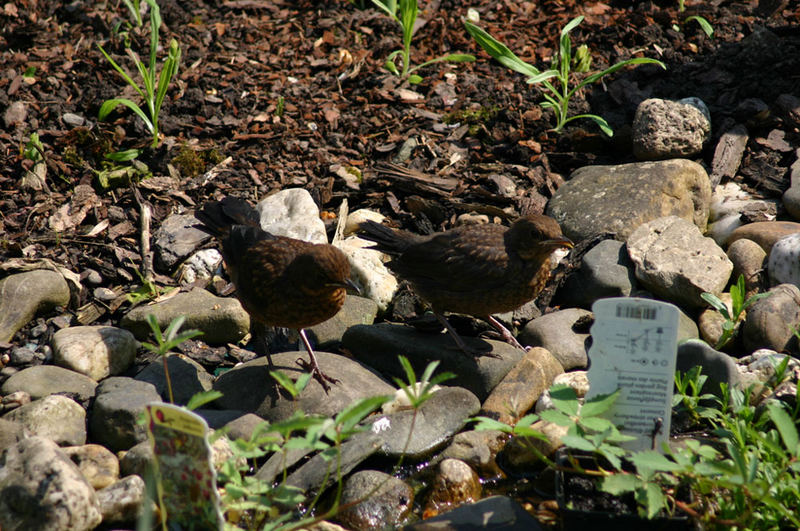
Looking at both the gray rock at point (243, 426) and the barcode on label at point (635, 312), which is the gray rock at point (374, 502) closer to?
the gray rock at point (243, 426)

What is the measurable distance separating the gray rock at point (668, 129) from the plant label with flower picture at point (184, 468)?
504 cm

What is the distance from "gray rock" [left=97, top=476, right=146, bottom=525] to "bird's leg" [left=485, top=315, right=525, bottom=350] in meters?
2.78

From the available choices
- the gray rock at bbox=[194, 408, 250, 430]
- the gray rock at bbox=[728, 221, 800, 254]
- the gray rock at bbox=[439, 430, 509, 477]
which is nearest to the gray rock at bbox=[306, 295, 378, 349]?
the gray rock at bbox=[194, 408, 250, 430]

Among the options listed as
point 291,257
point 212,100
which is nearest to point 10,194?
point 212,100

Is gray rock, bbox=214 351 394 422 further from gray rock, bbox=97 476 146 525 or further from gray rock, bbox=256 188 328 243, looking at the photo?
gray rock, bbox=256 188 328 243

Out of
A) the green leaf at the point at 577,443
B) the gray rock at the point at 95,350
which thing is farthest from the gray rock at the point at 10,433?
the green leaf at the point at 577,443

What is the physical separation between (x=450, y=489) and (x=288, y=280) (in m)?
1.59

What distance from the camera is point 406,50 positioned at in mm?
7508

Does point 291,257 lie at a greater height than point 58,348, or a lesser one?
greater

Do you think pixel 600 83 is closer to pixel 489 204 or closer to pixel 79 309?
pixel 489 204

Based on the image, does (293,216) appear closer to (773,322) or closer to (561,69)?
(561,69)

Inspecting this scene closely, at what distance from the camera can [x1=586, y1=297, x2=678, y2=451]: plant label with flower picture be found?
3146 millimetres

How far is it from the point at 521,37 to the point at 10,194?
5.41m

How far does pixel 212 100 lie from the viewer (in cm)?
748
